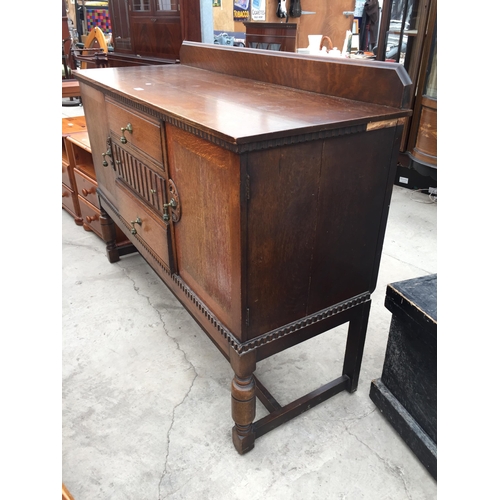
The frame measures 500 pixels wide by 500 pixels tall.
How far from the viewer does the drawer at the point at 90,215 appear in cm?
279

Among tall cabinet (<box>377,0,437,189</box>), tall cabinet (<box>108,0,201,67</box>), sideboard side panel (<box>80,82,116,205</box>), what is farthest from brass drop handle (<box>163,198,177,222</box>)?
tall cabinet (<box>377,0,437,189</box>)

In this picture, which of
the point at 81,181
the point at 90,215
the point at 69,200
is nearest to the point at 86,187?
the point at 81,181

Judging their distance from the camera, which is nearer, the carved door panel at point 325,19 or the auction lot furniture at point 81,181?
the auction lot furniture at point 81,181

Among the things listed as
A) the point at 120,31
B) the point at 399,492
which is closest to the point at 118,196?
the point at 399,492

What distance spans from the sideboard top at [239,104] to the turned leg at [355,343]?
26.2 inches

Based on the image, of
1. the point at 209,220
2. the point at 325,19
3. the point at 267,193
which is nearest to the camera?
the point at 267,193

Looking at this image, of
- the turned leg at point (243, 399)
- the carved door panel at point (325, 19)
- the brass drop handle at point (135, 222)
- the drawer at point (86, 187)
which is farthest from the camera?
the carved door panel at point (325, 19)

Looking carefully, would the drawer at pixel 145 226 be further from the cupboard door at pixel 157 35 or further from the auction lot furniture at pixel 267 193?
the cupboard door at pixel 157 35

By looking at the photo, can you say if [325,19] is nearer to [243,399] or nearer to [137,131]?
[137,131]

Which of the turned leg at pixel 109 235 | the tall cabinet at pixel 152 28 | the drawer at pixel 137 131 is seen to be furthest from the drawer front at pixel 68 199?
the drawer at pixel 137 131

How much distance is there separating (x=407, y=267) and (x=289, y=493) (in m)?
1.64

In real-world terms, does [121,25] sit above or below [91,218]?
above

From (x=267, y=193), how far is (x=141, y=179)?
0.72 meters

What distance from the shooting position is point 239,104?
122cm
